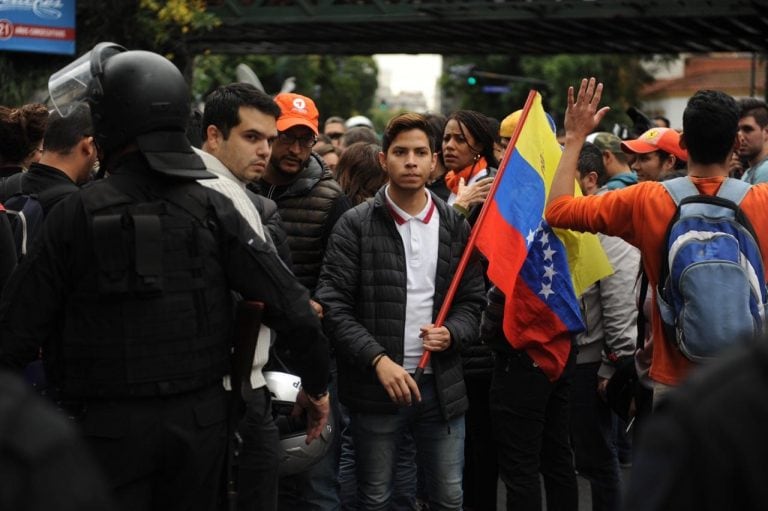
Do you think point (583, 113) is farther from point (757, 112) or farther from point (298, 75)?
point (298, 75)

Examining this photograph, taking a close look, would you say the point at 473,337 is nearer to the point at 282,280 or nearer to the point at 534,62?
the point at 282,280

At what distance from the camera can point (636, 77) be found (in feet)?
168

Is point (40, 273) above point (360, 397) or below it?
above

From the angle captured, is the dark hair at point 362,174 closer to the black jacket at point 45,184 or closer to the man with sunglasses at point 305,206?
the man with sunglasses at point 305,206

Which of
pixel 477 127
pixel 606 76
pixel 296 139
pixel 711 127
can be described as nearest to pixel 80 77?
pixel 296 139

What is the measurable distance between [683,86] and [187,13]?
5629cm

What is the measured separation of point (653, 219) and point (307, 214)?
1782 mm

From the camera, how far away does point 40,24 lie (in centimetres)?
1753

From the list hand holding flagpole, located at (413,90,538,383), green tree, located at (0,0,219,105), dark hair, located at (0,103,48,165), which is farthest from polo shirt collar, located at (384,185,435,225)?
green tree, located at (0,0,219,105)

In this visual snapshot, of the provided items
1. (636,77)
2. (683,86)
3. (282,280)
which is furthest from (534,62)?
(282,280)

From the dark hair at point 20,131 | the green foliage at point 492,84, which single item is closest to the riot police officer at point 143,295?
the dark hair at point 20,131

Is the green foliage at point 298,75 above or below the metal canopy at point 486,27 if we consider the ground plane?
below

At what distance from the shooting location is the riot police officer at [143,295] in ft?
10.8

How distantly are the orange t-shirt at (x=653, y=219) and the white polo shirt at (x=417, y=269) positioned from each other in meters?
0.75
